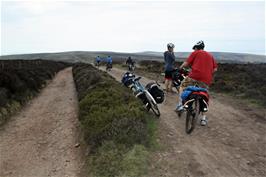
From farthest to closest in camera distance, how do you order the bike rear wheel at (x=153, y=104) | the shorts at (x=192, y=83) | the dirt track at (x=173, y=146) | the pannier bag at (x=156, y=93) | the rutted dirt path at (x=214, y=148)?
the pannier bag at (x=156, y=93) < the bike rear wheel at (x=153, y=104) < the shorts at (x=192, y=83) < the dirt track at (x=173, y=146) < the rutted dirt path at (x=214, y=148)

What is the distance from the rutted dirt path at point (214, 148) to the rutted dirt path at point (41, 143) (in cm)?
211

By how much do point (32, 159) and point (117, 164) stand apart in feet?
9.72

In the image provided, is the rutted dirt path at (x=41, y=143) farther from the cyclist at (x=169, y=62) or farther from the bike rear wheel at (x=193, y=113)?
the cyclist at (x=169, y=62)

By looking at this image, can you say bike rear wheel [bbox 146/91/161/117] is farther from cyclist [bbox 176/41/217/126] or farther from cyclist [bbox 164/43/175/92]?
cyclist [bbox 164/43/175/92]

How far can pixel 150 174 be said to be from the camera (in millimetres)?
6109

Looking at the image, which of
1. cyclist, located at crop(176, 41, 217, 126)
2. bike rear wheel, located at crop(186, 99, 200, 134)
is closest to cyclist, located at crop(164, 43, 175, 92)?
cyclist, located at crop(176, 41, 217, 126)

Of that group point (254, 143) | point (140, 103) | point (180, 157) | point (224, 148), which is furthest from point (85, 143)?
point (254, 143)

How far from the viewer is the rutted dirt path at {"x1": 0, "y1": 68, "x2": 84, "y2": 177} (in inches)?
301

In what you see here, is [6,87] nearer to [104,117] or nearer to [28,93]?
[28,93]

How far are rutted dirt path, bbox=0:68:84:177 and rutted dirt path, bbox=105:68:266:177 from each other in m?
2.11

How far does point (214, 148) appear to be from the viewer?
7.34 m

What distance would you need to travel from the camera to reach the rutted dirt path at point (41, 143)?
301 inches

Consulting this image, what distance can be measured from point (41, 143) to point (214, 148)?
16.6ft

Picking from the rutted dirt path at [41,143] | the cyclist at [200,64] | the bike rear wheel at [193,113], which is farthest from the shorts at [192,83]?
the rutted dirt path at [41,143]
